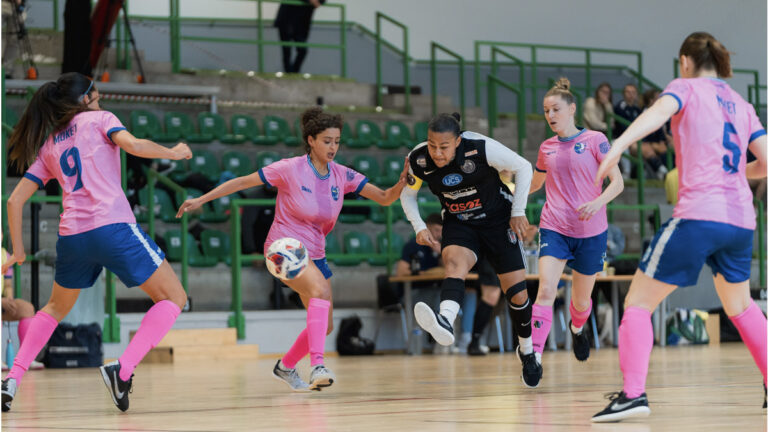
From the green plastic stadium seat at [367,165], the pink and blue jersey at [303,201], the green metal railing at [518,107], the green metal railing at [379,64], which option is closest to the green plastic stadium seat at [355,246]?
the green plastic stadium seat at [367,165]

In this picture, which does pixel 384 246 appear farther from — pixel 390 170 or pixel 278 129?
pixel 278 129

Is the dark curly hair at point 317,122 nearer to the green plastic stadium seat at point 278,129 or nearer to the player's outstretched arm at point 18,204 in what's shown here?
the player's outstretched arm at point 18,204

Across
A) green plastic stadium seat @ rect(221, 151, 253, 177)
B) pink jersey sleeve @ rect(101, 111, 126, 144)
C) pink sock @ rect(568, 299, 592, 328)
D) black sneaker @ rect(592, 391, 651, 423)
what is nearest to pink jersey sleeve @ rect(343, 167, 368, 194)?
pink jersey sleeve @ rect(101, 111, 126, 144)

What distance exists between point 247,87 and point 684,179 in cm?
1359

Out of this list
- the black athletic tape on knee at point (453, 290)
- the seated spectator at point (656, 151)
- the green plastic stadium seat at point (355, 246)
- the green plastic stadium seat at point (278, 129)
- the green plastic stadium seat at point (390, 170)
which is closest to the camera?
the black athletic tape on knee at point (453, 290)

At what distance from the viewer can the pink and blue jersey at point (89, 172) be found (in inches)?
210

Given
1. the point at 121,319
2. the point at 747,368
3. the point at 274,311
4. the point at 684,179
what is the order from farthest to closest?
the point at 274,311, the point at 121,319, the point at 747,368, the point at 684,179

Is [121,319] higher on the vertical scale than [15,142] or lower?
lower

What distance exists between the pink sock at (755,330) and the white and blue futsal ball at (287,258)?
95.4 inches

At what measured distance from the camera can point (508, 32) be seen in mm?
20719

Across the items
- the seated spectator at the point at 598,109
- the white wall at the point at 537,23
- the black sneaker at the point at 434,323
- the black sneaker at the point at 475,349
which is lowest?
the black sneaker at the point at 475,349

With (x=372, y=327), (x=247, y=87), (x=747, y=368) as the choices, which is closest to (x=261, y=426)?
(x=747, y=368)

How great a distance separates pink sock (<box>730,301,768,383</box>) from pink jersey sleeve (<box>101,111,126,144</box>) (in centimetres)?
295

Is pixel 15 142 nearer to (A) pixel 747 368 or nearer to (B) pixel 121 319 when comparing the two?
(A) pixel 747 368
